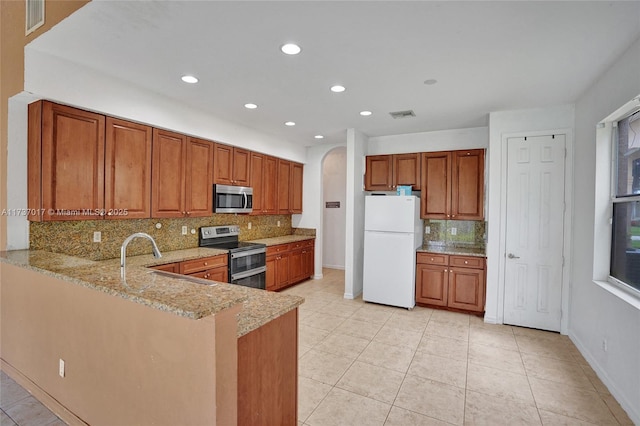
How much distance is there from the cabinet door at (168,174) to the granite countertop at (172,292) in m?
1.34

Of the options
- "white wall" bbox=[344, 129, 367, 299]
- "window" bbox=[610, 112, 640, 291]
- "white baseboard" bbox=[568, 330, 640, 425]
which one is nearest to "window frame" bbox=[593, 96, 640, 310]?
"window" bbox=[610, 112, 640, 291]

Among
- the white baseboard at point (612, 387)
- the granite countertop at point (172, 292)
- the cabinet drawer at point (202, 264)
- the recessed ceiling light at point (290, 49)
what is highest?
the recessed ceiling light at point (290, 49)

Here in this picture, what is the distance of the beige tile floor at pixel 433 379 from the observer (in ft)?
6.97

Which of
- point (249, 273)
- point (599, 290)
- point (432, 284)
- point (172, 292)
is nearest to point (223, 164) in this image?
point (249, 273)

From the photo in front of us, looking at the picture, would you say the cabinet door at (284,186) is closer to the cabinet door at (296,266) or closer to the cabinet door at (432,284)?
the cabinet door at (296,266)

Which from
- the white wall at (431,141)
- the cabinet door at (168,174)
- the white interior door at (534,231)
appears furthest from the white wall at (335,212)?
the cabinet door at (168,174)

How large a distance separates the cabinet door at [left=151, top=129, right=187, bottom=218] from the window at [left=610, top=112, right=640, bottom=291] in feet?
14.1

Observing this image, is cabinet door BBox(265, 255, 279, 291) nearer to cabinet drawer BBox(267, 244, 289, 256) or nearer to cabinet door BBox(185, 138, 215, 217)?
cabinet drawer BBox(267, 244, 289, 256)

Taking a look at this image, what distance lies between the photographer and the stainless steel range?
13.4 ft

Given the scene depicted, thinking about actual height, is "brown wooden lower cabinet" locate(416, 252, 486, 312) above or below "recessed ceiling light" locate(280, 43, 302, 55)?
below

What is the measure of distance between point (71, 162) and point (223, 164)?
182 cm

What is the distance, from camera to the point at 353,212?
481 cm

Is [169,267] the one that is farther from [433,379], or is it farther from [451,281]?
[451,281]

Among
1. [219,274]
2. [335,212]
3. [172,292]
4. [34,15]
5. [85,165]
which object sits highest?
[34,15]
